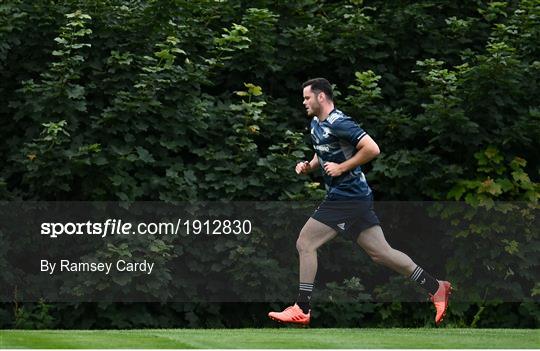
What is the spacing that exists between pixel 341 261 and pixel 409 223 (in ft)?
2.82

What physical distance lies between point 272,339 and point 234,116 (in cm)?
367

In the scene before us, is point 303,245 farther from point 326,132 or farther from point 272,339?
point 326,132

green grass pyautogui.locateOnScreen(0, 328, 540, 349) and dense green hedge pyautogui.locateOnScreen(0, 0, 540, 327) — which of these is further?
dense green hedge pyautogui.locateOnScreen(0, 0, 540, 327)

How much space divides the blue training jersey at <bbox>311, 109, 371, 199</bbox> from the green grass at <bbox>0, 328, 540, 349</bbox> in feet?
3.82

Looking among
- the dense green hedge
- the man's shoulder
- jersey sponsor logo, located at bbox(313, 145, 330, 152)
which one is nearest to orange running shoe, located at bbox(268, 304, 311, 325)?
jersey sponsor logo, located at bbox(313, 145, 330, 152)

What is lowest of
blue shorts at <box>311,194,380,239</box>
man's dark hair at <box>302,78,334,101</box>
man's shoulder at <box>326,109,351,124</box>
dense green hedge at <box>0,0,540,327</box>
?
dense green hedge at <box>0,0,540,327</box>

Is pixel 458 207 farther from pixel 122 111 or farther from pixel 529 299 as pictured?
pixel 122 111

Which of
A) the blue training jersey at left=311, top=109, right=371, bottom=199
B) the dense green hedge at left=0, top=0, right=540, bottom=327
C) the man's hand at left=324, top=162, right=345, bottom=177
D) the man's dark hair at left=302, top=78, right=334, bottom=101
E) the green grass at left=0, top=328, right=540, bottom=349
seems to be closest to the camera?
the green grass at left=0, top=328, right=540, bottom=349

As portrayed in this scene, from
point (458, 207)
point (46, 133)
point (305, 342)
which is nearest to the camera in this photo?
point (305, 342)

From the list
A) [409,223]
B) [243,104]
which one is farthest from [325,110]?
[409,223]

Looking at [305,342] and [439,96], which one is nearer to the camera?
[305,342]

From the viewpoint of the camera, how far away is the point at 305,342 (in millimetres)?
8742

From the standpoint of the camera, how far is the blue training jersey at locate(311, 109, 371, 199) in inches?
358

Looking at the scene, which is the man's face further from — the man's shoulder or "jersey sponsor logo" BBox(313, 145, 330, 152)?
"jersey sponsor logo" BBox(313, 145, 330, 152)
